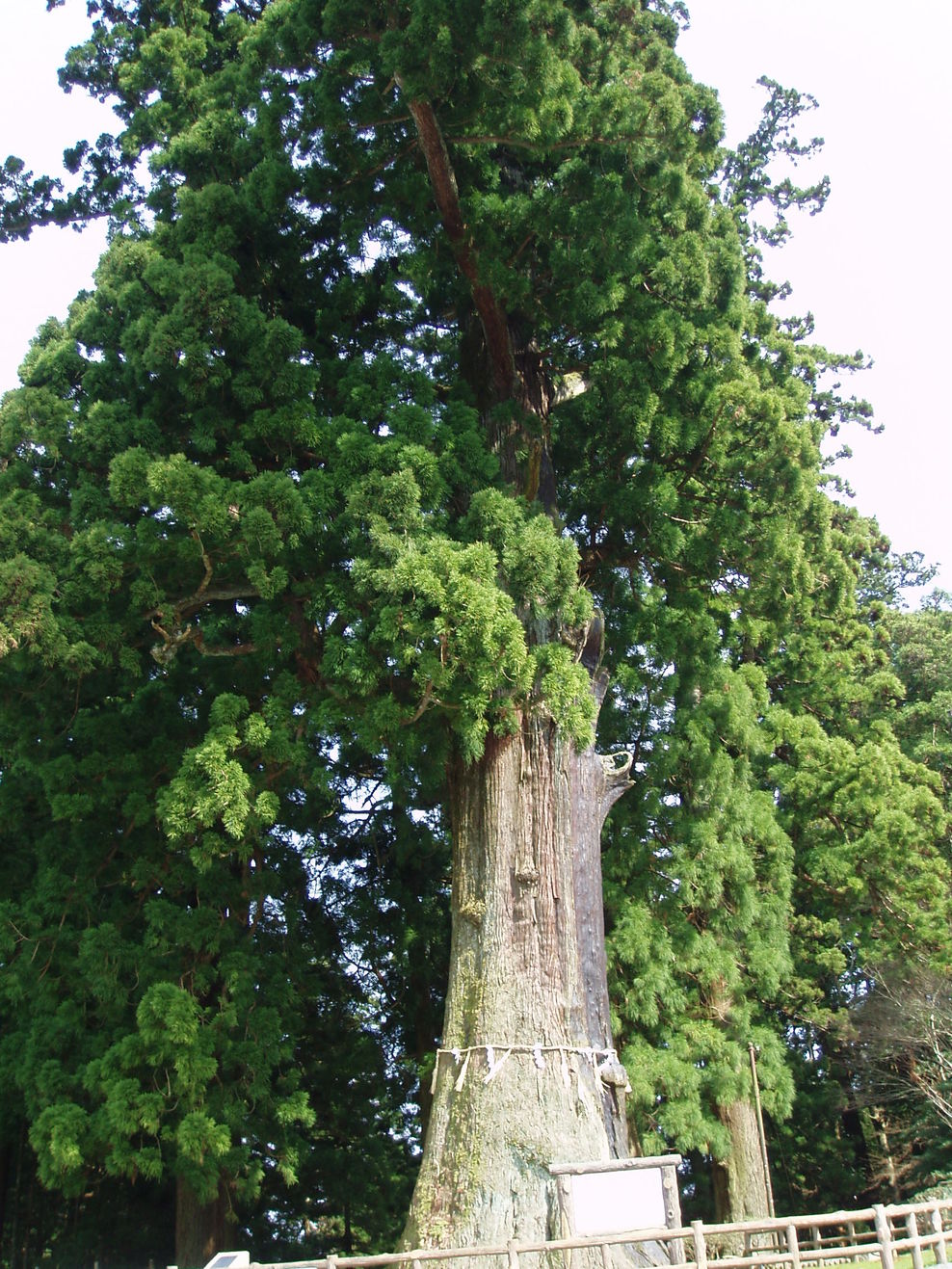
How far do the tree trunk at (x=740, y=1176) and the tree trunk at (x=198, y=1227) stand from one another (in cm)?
468

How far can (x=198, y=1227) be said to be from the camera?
9.66 meters

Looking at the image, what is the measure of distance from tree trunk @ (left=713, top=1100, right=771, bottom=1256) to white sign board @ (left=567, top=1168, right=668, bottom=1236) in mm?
5675

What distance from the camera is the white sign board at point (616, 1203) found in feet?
16.5

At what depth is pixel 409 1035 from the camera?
12.2 meters

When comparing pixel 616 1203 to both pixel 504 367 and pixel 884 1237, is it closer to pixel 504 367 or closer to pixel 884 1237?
pixel 884 1237

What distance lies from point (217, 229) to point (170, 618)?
324cm

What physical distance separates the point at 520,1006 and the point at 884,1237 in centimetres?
234

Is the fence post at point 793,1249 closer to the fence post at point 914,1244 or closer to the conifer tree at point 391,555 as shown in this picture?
the fence post at point 914,1244

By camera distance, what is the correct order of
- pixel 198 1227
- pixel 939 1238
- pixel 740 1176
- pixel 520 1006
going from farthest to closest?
pixel 740 1176, pixel 198 1227, pixel 520 1006, pixel 939 1238

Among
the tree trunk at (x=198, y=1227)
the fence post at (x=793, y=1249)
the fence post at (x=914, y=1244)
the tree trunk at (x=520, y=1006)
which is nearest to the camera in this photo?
the fence post at (x=793, y=1249)

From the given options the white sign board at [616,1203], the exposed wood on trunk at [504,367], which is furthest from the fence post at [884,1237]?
the exposed wood on trunk at [504,367]

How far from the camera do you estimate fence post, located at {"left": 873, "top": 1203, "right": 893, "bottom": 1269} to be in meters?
4.84

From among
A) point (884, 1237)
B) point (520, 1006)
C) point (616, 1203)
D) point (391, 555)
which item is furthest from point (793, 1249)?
point (391, 555)

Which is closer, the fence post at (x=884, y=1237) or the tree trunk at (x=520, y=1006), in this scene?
the fence post at (x=884, y=1237)
